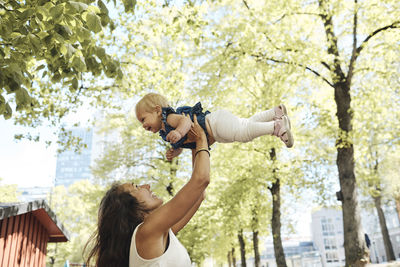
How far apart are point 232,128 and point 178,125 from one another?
0.47m

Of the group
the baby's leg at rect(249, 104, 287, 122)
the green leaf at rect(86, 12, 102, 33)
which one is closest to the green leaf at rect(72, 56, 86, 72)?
the green leaf at rect(86, 12, 102, 33)

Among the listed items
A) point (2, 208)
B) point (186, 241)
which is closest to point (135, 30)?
point (2, 208)

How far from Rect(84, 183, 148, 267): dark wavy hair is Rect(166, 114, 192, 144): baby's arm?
0.63m

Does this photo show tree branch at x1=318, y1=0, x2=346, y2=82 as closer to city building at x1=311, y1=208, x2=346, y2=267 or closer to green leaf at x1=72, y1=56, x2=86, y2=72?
green leaf at x1=72, y1=56, x2=86, y2=72

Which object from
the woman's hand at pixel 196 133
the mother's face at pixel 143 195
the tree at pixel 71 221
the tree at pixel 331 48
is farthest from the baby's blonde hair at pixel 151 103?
the tree at pixel 71 221

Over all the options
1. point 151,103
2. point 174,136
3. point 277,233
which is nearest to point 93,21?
point 151,103

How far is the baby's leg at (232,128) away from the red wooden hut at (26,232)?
662 cm

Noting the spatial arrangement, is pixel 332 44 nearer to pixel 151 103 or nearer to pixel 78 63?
pixel 78 63

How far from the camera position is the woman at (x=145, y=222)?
7.39 ft

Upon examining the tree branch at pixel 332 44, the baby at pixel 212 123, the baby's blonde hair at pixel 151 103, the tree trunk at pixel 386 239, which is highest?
the tree branch at pixel 332 44

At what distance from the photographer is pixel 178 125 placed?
2.77 meters

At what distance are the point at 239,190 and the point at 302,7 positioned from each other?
38.1ft

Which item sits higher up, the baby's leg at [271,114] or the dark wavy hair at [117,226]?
the baby's leg at [271,114]

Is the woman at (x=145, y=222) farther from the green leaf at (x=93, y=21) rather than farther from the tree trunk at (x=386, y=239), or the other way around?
the tree trunk at (x=386, y=239)
